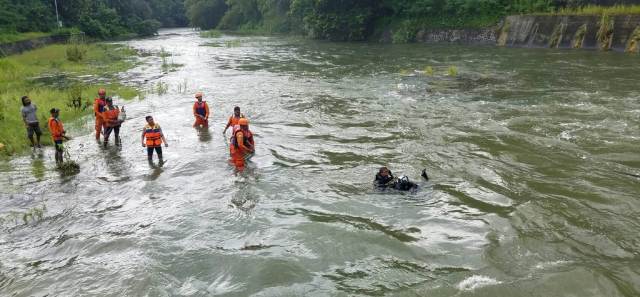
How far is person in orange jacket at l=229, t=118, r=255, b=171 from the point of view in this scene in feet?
37.8

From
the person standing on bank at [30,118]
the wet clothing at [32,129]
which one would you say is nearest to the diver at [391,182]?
the person standing on bank at [30,118]

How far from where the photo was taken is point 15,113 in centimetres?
1672

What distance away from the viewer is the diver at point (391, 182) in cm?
980

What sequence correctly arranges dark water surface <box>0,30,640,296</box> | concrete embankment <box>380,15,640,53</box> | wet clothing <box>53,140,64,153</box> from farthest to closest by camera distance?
concrete embankment <box>380,15,640,53</box>
wet clothing <box>53,140,64,153</box>
dark water surface <box>0,30,640,296</box>

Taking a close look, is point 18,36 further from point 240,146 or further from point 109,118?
point 240,146

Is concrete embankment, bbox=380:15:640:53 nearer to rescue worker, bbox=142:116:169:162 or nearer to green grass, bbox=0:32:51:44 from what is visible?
rescue worker, bbox=142:116:169:162

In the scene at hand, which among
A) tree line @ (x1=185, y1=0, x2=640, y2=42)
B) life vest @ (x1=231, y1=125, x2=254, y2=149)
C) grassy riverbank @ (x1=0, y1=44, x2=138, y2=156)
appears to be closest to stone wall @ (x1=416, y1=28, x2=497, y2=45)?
tree line @ (x1=185, y1=0, x2=640, y2=42)

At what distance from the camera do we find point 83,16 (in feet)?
194

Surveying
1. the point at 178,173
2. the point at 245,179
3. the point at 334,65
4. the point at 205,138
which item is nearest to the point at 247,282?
the point at 245,179

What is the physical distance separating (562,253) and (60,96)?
20.7m

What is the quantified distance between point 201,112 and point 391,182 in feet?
28.2

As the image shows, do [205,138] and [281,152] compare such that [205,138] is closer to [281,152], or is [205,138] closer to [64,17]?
[281,152]

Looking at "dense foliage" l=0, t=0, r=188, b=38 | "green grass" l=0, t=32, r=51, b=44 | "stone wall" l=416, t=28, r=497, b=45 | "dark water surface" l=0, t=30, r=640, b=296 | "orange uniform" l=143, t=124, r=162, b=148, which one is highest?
"dense foliage" l=0, t=0, r=188, b=38

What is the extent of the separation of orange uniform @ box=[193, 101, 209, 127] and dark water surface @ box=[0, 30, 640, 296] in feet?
1.97
